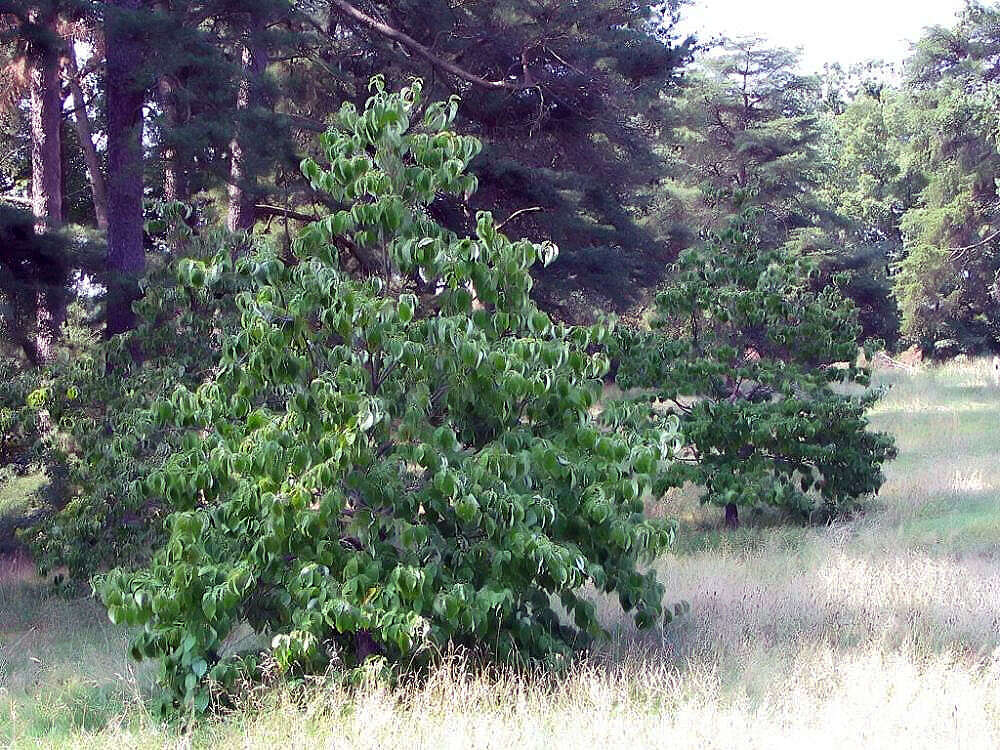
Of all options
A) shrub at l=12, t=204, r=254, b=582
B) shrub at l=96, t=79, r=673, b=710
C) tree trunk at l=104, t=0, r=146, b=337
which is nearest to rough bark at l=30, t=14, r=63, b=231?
tree trunk at l=104, t=0, r=146, b=337

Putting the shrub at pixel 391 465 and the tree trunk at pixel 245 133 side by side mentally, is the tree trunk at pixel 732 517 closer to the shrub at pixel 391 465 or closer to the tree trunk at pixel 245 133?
the tree trunk at pixel 245 133

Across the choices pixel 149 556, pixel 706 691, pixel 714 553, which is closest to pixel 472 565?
pixel 706 691

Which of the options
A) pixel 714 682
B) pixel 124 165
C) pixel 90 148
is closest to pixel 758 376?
pixel 714 682

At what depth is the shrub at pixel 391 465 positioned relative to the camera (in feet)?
18.4

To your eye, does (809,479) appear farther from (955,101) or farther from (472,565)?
(955,101)

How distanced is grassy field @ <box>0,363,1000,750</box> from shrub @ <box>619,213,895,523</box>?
147 centimetres

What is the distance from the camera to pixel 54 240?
12.4m

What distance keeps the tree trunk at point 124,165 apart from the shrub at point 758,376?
21.1 ft

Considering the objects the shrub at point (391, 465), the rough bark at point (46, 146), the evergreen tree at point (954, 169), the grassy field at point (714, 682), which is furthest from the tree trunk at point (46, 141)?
the evergreen tree at point (954, 169)

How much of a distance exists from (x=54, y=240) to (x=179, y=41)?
9.17 feet

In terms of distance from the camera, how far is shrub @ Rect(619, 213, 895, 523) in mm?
12812

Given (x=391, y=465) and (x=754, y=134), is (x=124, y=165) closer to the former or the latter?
(x=391, y=465)

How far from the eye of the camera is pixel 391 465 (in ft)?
19.2

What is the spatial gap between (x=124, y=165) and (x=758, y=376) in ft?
27.5
